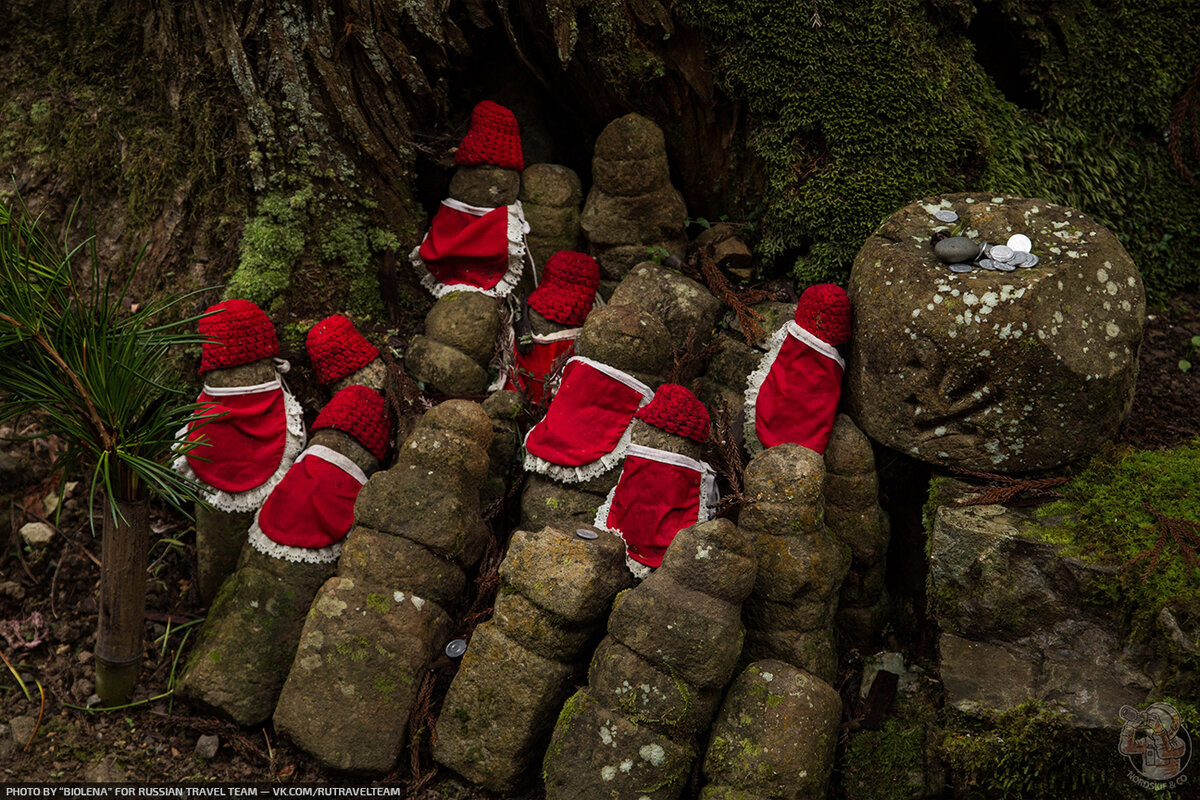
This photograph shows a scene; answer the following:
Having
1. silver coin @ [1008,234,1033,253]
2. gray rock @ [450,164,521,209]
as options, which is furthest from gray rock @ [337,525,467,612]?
silver coin @ [1008,234,1033,253]

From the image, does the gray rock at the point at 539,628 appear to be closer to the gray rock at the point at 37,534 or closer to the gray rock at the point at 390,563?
the gray rock at the point at 390,563

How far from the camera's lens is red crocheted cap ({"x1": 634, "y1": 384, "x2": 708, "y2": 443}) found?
411 centimetres

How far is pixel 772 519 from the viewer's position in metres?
3.84

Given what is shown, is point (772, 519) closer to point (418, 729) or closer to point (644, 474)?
point (644, 474)

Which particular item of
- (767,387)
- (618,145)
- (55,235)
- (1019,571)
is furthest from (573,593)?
(55,235)

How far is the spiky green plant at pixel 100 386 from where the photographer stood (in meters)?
3.54

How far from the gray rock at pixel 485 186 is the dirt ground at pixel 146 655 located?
2.47 meters

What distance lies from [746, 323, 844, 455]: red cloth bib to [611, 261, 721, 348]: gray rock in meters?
0.58

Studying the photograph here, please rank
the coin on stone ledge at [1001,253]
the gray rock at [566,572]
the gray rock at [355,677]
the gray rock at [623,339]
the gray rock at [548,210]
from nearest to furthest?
the gray rock at [566,572], the gray rock at [355,677], the coin on stone ledge at [1001,253], the gray rock at [623,339], the gray rock at [548,210]

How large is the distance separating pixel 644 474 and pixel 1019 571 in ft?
5.53

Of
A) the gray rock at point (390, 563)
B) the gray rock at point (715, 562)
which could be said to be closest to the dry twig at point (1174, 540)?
the gray rock at point (715, 562)

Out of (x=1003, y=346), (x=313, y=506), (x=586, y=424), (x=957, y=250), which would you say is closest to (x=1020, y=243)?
(x=957, y=250)

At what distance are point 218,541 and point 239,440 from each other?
1.90ft

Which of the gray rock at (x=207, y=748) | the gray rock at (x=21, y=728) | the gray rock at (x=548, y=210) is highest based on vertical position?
the gray rock at (x=548, y=210)
